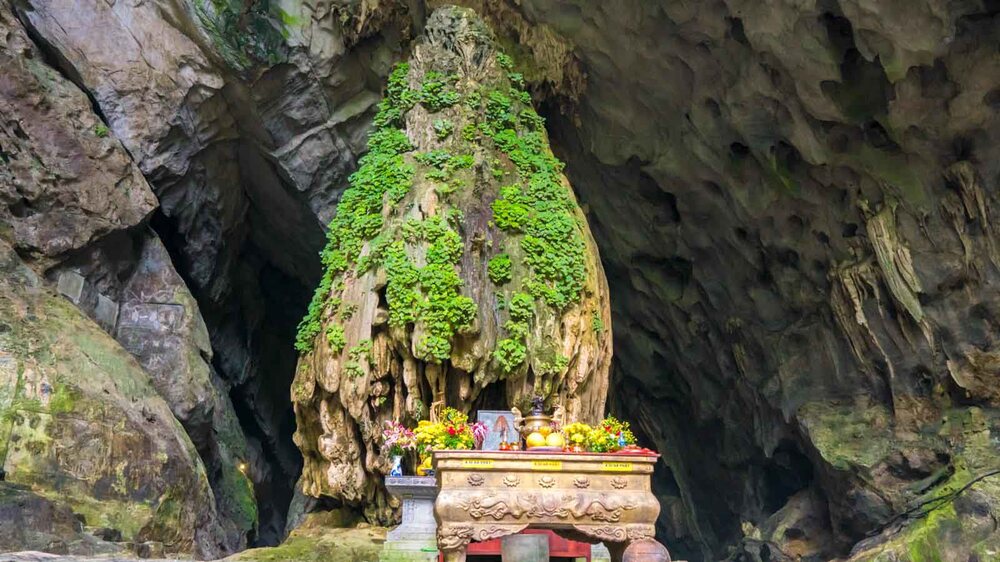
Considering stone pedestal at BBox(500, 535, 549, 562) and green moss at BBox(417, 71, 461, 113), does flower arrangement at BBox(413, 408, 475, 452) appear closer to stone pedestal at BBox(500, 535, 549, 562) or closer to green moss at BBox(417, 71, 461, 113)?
stone pedestal at BBox(500, 535, 549, 562)

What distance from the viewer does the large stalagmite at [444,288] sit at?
13.0 meters

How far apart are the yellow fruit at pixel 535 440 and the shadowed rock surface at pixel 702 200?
7.77 metres

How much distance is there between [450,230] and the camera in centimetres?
1369

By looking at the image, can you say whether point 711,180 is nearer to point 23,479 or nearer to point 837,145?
point 837,145

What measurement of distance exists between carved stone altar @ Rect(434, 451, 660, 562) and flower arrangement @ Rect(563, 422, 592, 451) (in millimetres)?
924

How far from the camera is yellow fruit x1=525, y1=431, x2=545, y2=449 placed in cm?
790

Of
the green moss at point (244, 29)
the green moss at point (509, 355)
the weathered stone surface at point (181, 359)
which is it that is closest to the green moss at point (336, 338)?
the green moss at point (509, 355)

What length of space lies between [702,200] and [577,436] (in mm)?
10147

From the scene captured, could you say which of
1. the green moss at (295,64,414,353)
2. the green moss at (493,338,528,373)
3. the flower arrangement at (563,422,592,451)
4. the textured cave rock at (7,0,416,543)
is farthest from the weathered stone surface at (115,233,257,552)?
the flower arrangement at (563,422,592,451)

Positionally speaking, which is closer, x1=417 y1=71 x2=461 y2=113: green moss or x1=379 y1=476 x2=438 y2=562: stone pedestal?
x1=379 y1=476 x2=438 y2=562: stone pedestal

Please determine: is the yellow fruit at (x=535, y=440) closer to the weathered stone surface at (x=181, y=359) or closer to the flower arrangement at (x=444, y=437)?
the flower arrangement at (x=444, y=437)

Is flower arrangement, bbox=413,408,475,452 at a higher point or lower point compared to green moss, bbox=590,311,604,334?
lower

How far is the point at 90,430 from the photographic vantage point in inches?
509

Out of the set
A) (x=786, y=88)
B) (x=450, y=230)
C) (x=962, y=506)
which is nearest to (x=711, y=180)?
(x=786, y=88)
